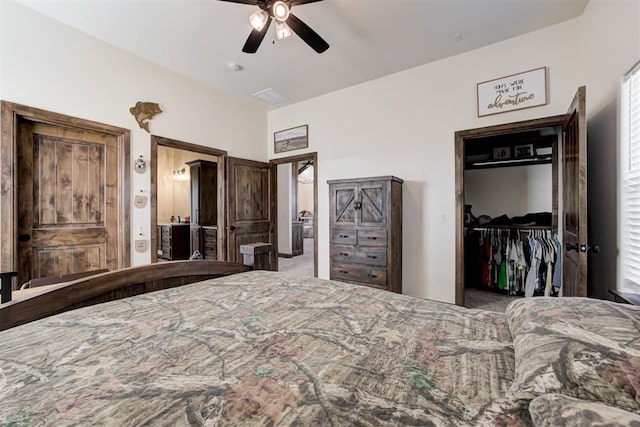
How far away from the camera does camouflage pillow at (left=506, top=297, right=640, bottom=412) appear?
523 mm

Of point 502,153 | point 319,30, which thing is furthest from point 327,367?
point 502,153

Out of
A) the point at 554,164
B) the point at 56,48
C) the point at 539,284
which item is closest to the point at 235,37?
the point at 56,48

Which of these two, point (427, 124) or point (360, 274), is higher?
point (427, 124)

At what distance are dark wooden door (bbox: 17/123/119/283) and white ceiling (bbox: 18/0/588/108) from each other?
3.81 feet

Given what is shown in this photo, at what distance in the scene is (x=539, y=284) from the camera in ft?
11.1

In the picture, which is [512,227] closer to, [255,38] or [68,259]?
[255,38]

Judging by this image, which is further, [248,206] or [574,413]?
[248,206]

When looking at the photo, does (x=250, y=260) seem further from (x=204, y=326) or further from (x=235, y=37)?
(x=235, y=37)

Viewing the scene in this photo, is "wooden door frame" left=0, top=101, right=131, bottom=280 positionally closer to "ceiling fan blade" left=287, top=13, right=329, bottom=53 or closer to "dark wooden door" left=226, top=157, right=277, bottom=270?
"dark wooden door" left=226, top=157, right=277, bottom=270

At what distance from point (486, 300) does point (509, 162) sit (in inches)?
81.1

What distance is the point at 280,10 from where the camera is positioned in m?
2.07

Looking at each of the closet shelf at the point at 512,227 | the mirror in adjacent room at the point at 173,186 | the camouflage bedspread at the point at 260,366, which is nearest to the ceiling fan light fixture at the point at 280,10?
the camouflage bedspread at the point at 260,366

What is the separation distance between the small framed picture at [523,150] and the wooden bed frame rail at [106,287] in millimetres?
4137

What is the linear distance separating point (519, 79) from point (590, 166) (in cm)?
117
